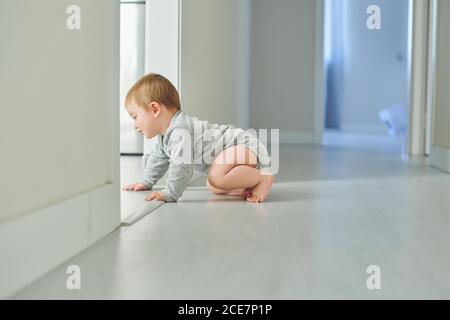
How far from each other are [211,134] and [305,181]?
64cm

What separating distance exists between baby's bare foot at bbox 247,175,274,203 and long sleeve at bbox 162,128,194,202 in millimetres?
216

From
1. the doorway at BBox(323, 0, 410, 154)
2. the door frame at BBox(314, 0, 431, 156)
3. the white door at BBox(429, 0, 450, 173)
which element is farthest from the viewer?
the doorway at BBox(323, 0, 410, 154)

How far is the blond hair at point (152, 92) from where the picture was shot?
1.85 m

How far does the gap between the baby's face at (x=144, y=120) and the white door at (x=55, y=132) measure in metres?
0.42

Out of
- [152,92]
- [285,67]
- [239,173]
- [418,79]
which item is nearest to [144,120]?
[152,92]

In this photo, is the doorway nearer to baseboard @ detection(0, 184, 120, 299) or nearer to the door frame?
the door frame

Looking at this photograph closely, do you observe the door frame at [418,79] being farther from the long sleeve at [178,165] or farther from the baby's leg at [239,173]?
the long sleeve at [178,165]

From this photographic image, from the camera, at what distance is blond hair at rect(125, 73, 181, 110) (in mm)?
1854

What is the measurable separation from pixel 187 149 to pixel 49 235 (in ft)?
2.77

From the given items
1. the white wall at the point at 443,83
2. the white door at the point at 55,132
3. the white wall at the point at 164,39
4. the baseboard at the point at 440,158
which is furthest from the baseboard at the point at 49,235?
the white wall at the point at 443,83

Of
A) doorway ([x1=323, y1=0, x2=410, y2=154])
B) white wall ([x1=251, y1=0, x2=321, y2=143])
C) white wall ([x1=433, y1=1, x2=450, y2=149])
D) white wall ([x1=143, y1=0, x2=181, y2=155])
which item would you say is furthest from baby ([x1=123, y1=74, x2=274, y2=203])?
doorway ([x1=323, y1=0, x2=410, y2=154])

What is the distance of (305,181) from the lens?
96.3 inches
